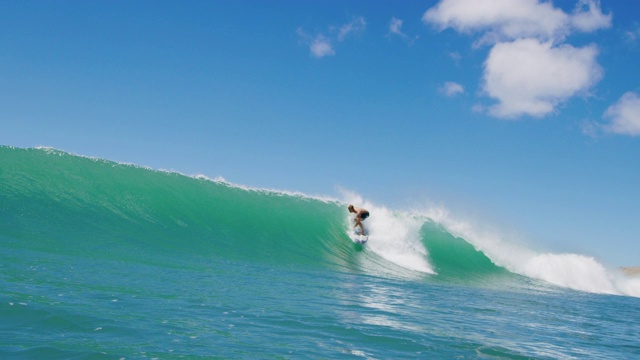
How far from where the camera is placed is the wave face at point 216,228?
1112 centimetres

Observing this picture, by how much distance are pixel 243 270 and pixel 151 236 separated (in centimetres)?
347

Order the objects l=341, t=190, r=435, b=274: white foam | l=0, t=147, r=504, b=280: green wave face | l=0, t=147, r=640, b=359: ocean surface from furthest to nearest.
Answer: l=341, t=190, r=435, b=274: white foam
l=0, t=147, r=504, b=280: green wave face
l=0, t=147, r=640, b=359: ocean surface

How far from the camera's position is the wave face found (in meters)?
11.1

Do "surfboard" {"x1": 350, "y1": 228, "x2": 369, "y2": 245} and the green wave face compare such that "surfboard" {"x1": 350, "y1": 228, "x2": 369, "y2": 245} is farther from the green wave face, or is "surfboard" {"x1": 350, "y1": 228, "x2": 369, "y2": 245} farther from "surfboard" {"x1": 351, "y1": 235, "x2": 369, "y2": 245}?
the green wave face

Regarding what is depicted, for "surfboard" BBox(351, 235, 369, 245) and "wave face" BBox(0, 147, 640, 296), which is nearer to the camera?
"wave face" BBox(0, 147, 640, 296)

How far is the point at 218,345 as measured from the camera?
437 centimetres

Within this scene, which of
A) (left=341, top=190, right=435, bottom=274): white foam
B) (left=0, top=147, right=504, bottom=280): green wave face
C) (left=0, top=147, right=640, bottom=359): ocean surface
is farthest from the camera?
(left=341, top=190, right=435, bottom=274): white foam

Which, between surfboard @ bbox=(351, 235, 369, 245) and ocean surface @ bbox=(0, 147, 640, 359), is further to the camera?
surfboard @ bbox=(351, 235, 369, 245)

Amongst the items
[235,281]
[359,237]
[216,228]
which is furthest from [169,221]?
[359,237]

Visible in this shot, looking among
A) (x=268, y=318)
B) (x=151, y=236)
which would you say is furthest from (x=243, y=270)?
(x=268, y=318)

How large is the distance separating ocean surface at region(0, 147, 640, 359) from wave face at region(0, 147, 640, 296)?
0.08 metres

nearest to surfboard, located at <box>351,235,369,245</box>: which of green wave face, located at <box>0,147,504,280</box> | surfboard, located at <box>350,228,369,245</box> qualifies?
surfboard, located at <box>350,228,369,245</box>

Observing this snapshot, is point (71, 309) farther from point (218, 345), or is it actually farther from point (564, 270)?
point (564, 270)

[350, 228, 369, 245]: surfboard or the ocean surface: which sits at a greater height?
[350, 228, 369, 245]: surfboard
